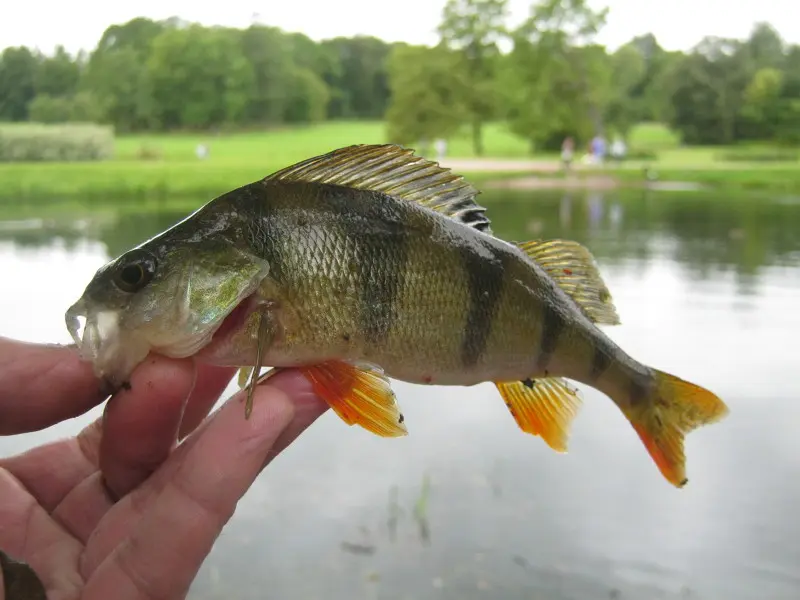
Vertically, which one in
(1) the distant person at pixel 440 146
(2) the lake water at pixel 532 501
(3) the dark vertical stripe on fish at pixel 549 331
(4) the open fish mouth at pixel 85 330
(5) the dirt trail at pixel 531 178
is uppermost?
(4) the open fish mouth at pixel 85 330

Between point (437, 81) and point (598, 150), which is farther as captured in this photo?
point (598, 150)

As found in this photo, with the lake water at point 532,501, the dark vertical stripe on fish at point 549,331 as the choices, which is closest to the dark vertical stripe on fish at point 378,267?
the dark vertical stripe on fish at point 549,331

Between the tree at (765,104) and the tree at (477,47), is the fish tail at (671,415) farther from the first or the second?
the tree at (765,104)

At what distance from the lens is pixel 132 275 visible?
45.9 inches

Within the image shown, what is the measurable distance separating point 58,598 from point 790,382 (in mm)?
4666

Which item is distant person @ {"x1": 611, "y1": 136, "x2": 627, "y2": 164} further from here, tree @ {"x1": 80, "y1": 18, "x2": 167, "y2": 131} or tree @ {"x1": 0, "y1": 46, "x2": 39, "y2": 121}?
tree @ {"x1": 0, "y1": 46, "x2": 39, "y2": 121}

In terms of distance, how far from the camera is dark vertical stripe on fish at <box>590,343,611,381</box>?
1363 mm

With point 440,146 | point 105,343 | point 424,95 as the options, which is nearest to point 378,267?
point 105,343

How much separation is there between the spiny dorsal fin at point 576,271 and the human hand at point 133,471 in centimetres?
51

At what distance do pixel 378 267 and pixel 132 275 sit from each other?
1.27 ft

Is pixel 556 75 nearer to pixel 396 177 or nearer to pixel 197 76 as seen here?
pixel 197 76

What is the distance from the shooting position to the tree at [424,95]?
12.1 meters

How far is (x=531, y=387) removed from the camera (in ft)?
4.74

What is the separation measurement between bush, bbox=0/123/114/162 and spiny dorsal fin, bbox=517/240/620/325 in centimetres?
959
